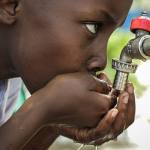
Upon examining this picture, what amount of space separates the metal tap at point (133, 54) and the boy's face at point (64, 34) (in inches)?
1.5

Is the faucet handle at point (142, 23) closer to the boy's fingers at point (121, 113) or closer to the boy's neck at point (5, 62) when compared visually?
the boy's fingers at point (121, 113)

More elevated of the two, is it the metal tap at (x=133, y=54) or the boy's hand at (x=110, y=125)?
the metal tap at (x=133, y=54)

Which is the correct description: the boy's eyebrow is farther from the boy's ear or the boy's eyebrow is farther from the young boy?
the boy's ear

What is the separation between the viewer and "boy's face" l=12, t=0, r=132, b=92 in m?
0.83

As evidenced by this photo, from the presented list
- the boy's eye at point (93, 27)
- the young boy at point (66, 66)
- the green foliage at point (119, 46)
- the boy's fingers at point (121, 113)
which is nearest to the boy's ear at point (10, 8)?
the young boy at point (66, 66)

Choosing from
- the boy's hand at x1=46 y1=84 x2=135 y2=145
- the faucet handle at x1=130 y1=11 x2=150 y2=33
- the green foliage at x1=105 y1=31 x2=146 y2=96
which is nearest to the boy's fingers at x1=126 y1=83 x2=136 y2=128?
the boy's hand at x1=46 y1=84 x2=135 y2=145

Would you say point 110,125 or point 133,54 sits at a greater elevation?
point 133,54

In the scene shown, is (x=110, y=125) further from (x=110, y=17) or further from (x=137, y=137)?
(x=137, y=137)

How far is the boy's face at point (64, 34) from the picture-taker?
0.83 metres

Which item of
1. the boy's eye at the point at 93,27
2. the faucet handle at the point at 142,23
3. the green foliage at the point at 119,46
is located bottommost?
the green foliage at the point at 119,46

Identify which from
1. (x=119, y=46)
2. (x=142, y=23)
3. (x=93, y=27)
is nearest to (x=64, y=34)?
(x=93, y=27)

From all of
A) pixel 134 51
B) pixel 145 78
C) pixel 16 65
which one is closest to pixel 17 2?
pixel 16 65

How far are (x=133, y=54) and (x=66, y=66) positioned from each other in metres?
0.13

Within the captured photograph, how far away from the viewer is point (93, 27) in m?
0.84
